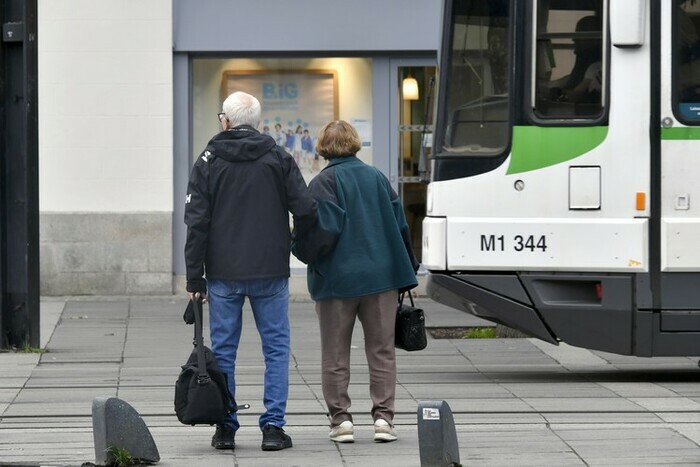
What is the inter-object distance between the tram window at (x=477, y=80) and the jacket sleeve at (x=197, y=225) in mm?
3330

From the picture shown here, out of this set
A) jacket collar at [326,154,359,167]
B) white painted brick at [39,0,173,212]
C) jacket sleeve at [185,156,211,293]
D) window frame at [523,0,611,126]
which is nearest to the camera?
jacket sleeve at [185,156,211,293]

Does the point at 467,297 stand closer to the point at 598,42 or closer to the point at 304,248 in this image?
the point at 598,42

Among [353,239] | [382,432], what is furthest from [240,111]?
[382,432]

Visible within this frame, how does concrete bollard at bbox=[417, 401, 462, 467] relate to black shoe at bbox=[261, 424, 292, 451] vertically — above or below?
above

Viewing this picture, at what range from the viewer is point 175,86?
1684cm

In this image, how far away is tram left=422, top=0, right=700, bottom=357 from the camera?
33.1ft

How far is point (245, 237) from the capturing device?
7453 mm

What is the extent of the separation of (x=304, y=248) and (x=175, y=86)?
374 inches

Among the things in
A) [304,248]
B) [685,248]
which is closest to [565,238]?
[685,248]

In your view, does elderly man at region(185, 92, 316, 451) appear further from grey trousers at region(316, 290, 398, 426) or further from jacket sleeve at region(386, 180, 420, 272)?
jacket sleeve at region(386, 180, 420, 272)

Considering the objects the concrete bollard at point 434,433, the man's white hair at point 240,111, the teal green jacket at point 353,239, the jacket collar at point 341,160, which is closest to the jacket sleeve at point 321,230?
the teal green jacket at point 353,239

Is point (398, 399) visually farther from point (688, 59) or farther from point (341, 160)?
point (688, 59)

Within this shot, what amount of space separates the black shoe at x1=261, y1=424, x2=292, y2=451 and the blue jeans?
3 cm

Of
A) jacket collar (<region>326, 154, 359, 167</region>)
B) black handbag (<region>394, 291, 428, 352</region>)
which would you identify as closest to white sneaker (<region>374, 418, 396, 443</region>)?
black handbag (<region>394, 291, 428, 352</region>)
